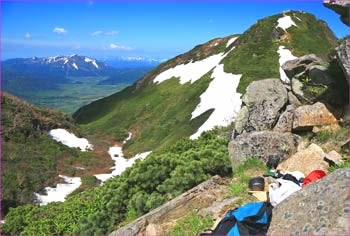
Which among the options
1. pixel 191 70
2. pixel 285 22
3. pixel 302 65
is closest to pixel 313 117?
pixel 302 65

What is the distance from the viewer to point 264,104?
18.5 metres

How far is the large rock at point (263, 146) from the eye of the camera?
Result: 14672 millimetres

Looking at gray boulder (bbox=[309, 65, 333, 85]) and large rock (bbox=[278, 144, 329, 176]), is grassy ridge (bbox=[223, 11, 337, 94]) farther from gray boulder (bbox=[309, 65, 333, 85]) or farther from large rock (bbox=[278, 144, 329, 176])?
large rock (bbox=[278, 144, 329, 176])

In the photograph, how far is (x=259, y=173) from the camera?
1377 centimetres

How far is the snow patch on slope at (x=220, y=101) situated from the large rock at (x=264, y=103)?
21.9 m

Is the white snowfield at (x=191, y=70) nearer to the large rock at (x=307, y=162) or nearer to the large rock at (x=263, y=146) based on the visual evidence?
the large rock at (x=263, y=146)

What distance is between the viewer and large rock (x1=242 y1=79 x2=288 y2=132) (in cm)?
1795

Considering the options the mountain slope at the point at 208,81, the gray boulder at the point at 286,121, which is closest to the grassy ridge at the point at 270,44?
the mountain slope at the point at 208,81

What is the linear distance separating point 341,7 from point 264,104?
6647 millimetres

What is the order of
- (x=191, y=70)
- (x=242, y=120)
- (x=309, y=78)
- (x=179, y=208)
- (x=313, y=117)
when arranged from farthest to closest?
(x=191, y=70) < (x=242, y=120) < (x=309, y=78) < (x=313, y=117) < (x=179, y=208)

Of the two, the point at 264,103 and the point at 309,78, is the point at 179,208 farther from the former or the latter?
the point at 309,78

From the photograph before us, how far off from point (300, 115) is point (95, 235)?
10300mm

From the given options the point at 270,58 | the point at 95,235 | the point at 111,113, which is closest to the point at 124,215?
the point at 95,235

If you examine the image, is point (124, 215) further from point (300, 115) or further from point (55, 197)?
point (55, 197)
